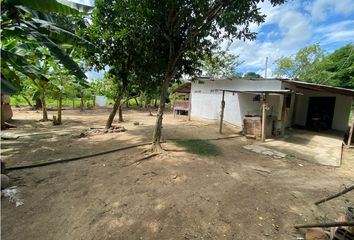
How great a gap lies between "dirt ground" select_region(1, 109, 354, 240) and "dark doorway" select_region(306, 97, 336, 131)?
7.11 metres

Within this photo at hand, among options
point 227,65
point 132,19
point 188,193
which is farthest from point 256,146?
point 227,65

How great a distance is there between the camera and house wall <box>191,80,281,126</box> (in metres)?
12.1

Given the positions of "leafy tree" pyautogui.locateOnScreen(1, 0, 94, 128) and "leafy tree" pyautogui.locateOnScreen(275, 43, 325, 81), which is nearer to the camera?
"leafy tree" pyautogui.locateOnScreen(1, 0, 94, 128)

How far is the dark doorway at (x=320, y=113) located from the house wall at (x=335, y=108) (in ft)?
0.66

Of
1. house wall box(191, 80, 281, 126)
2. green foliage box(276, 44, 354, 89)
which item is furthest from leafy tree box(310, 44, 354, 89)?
house wall box(191, 80, 281, 126)

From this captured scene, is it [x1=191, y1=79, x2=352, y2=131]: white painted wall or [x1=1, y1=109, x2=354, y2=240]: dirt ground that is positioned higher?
[x1=191, y1=79, x2=352, y2=131]: white painted wall

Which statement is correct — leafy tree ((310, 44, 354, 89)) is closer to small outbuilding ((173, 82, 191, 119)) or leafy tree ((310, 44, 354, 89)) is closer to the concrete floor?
small outbuilding ((173, 82, 191, 119))

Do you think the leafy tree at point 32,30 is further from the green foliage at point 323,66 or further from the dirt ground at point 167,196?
the green foliage at point 323,66

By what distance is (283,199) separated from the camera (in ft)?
14.4

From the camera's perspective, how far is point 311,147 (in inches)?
357

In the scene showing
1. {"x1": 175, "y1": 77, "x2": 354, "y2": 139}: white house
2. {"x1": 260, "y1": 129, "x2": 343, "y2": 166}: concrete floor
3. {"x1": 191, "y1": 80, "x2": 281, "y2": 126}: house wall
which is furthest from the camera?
{"x1": 191, "y1": 80, "x2": 281, "y2": 126}: house wall

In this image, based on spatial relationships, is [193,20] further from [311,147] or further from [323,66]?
[323,66]

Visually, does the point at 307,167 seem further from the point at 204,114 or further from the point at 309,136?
the point at 204,114

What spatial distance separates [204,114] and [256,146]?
7375 millimetres
